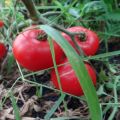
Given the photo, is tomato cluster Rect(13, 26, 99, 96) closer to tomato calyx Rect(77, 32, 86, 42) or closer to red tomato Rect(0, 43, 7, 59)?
tomato calyx Rect(77, 32, 86, 42)

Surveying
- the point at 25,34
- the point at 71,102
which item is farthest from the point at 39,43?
the point at 71,102

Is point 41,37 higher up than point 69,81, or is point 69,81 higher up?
point 41,37

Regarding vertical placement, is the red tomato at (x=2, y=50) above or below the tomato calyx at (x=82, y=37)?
below

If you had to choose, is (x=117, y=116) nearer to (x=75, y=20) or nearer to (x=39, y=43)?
(x=39, y=43)

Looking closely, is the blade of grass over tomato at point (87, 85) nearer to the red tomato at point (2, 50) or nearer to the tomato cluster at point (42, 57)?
the tomato cluster at point (42, 57)

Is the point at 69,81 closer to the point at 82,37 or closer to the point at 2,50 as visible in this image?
the point at 82,37

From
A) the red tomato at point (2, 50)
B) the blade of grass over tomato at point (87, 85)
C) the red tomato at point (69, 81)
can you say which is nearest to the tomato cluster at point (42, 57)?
the red tomato at point (69, 81)

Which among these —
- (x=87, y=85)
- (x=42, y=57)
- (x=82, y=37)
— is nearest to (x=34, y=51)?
(x=42, y=57)

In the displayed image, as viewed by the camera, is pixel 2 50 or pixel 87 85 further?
pixel 2 50

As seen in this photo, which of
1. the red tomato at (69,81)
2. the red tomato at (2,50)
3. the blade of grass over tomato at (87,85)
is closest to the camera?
the blade of grass over tomato at (87,85)
